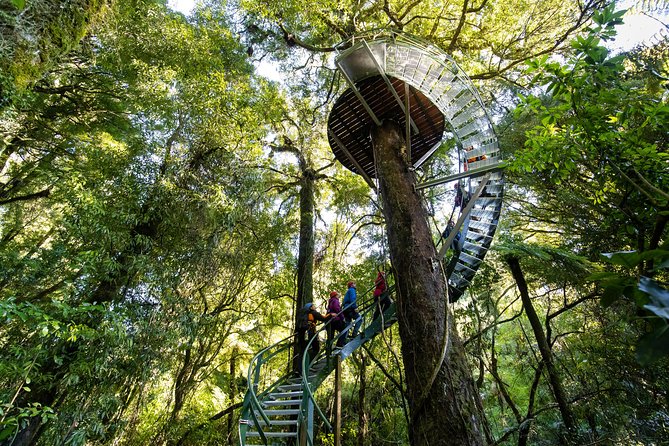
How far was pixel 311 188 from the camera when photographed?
1098 cm

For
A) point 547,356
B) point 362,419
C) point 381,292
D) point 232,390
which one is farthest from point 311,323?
point 232,390

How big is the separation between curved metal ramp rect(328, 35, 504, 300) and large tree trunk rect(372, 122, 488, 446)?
0.67 meters

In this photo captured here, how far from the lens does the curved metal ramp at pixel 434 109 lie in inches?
215

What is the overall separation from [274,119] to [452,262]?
6765 millimetres

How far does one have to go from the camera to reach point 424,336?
3.62 m

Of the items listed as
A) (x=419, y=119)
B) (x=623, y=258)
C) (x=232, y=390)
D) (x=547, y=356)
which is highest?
(x=419, y=119)

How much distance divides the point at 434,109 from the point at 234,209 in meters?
4.64

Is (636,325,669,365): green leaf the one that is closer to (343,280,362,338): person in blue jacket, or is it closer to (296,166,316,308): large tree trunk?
(343,280,362,338): person in blue jacket

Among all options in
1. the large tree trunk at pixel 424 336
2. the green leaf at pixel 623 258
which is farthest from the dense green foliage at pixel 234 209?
the large tree trunk at pixel 424 336

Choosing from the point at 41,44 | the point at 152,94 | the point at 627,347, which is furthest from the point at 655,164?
the point at 152,94

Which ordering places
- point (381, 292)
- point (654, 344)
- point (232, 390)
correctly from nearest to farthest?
point (654, 344), point (381, 292), point (232, 390)

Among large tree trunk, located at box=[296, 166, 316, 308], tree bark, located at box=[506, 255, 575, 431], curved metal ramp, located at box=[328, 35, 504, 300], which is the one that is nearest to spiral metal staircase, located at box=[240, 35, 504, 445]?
curved metal ramp, located at box=[328, 35, 504, 300]

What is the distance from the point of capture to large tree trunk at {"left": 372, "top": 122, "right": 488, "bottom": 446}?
3.13 metres

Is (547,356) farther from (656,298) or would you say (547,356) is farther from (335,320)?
(656,298)
